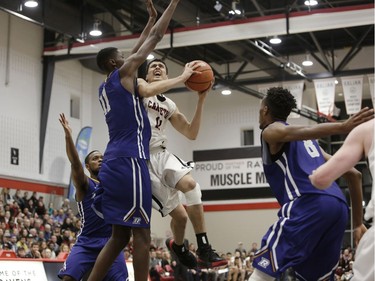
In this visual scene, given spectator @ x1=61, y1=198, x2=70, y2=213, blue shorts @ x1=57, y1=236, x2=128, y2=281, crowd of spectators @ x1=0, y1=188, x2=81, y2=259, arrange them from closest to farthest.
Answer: blue shorts @ x1=57, y1=236, x2=128, y2=281 → crowd of spectators @ x1=0, y1=188, x2=81, y2=259 → spectator @ x1=61, y1=198, x2=70, y2=213

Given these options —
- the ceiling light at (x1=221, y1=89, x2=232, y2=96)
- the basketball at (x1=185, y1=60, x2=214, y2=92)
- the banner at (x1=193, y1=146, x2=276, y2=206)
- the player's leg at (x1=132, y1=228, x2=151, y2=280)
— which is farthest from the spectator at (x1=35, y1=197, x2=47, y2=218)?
the player's leg at (x1=132, y1=228, x2=151, y2=280)

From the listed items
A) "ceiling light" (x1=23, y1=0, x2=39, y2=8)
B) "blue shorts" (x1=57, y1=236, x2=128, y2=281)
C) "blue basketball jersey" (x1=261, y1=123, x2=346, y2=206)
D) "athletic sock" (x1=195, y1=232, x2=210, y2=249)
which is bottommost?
"blue shorts" (x1=57, y1=236, x2=128, y2=281)

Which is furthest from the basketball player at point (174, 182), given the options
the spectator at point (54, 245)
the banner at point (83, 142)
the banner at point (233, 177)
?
the banner at point (233, 177)

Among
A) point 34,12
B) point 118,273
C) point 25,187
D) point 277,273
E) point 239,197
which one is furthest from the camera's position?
point 239,197

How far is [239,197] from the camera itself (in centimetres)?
3020

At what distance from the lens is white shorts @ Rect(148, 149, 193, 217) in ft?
19.9

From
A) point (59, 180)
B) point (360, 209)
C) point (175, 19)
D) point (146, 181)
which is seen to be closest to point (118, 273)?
point (146, 181)

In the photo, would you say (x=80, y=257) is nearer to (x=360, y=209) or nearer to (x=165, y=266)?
(x=360, y=209)

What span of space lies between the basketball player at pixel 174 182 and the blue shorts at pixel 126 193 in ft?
2.06

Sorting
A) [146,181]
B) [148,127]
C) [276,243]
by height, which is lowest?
[276,243]

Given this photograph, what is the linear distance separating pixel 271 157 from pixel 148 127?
47.8 inches

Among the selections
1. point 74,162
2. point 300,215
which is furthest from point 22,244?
point 300,215

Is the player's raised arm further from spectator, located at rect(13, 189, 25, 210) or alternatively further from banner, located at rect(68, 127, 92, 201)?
banner, located at rect(68, 127, 92, 201)

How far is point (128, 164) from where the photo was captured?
17.9 feet
